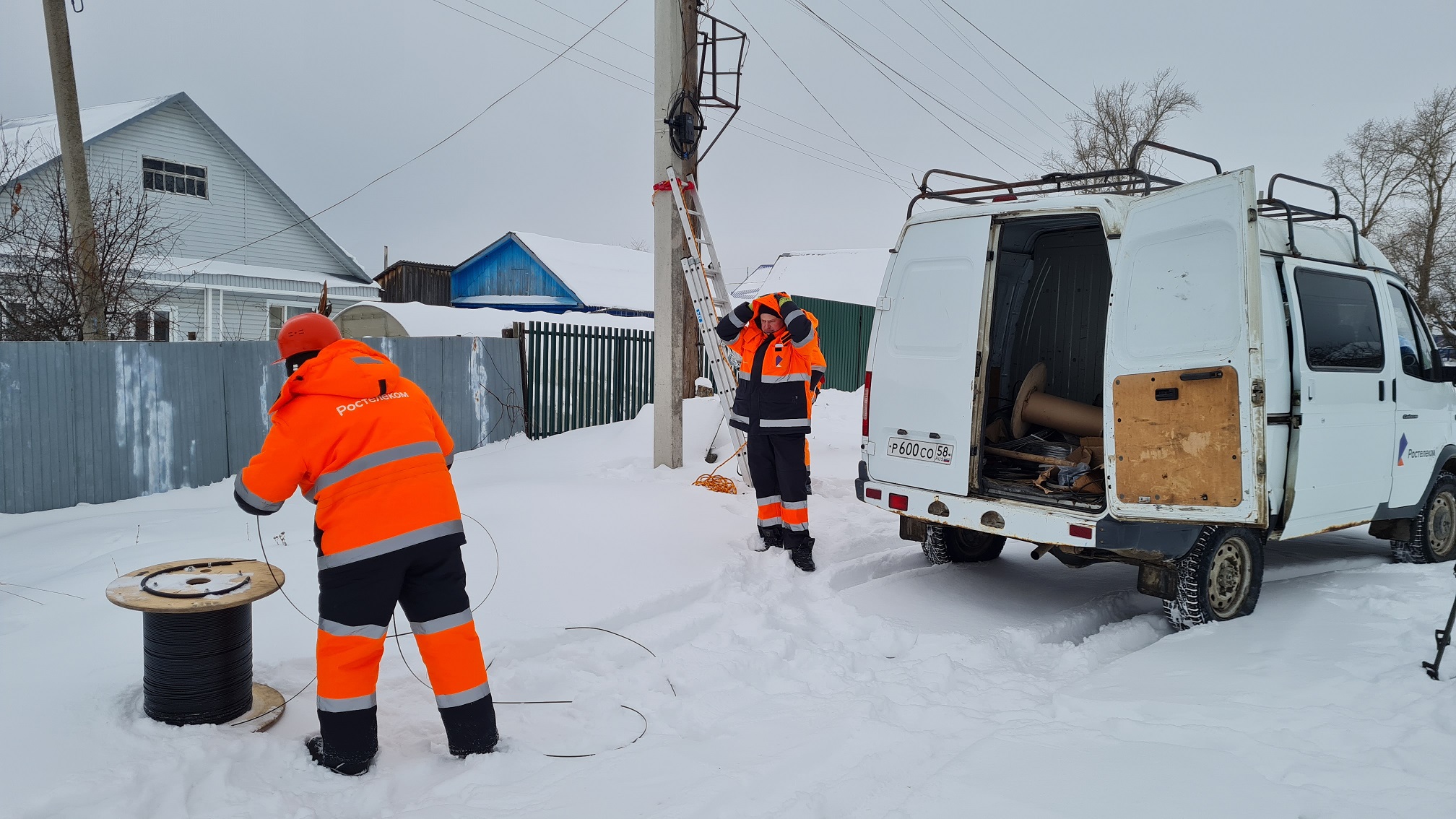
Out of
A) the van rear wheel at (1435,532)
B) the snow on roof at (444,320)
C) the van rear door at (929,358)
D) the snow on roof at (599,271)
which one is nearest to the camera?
the van rear door at (929,358)

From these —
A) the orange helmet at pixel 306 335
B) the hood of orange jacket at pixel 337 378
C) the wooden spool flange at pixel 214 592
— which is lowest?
the wooden spool flange at pixel 214 592

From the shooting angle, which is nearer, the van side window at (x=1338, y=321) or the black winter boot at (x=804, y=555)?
the van side window at (x=1338, y=321)

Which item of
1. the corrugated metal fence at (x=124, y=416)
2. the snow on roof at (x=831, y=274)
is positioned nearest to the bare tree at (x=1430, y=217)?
the snow on roof at (x=831, y=274)

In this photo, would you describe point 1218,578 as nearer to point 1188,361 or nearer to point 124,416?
point 1188,361

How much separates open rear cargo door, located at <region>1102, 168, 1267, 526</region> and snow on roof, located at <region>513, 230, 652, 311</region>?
2601 cm

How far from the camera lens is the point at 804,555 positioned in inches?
231

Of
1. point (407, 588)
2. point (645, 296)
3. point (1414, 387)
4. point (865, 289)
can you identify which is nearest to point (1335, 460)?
point (1414, 387)

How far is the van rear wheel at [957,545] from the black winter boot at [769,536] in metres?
1.02

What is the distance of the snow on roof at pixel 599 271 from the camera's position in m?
30.2

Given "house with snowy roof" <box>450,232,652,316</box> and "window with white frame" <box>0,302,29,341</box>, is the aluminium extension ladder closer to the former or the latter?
"window with white frame" <box>0,302,29,341</box>

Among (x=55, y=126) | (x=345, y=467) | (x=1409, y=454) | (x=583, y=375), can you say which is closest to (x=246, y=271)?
(x=55, y=126)

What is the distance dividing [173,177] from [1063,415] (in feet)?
74.4

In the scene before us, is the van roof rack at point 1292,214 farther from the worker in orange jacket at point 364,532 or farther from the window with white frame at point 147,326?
the window with white frame at point 147,326

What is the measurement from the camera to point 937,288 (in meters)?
5.18
